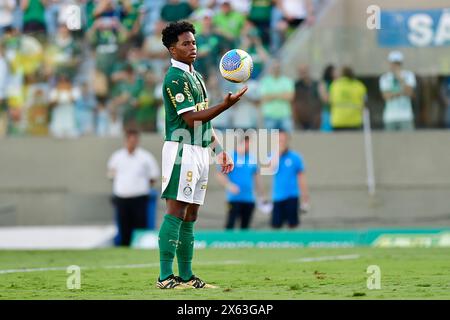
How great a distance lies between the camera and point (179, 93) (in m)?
9.93

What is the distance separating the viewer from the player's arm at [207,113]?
952 cm

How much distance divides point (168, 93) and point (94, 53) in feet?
41.6

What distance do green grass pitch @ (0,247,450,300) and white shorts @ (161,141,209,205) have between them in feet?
2.96

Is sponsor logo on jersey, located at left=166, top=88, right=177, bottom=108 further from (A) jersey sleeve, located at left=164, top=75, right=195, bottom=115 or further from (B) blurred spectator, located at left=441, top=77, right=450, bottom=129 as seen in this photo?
(B) blurred spectator, located at left=441, top=77, right=450, bottom=129

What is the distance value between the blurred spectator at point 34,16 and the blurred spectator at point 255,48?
4.25 meters

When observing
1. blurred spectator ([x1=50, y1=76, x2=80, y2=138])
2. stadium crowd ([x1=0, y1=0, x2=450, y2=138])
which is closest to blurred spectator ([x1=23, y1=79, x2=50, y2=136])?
stadium crowd ([x1=0, y1=0, x2=450, y2=138])

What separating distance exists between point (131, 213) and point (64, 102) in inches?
134

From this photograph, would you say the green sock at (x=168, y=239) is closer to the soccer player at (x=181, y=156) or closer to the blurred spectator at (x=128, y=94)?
the soccer player at (x=181, y=156)

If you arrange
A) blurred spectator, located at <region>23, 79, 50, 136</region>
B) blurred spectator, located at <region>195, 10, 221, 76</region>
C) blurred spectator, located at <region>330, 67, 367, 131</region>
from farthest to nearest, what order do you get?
1. blurred spectator, located at <region>23, 79, 50, 136</region>
2. blurred spectator, located at <region>330, 67, 367, 131</region>
3. blurred spectator, located at <region>195, 10, 221, 76</region>

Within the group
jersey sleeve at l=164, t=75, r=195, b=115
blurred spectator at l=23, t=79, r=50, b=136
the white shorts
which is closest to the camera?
jersey sleeve at l=164, t=75, r=195, b=115

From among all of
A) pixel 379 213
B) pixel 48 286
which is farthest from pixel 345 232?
pixel 48 286

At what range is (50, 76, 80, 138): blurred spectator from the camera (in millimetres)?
22266

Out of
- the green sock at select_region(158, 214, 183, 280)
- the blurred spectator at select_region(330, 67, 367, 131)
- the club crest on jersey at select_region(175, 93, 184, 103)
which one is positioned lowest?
the green sock at select_region(158, 214, 183, 280)

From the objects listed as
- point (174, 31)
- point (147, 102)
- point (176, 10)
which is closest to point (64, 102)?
point (147, 102)
